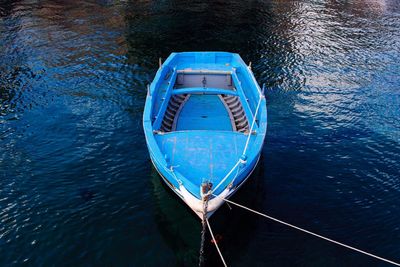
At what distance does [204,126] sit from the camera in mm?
23891

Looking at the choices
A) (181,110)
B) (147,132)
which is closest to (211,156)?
(147,132)

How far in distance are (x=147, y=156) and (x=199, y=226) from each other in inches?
297

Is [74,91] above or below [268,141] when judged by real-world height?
above

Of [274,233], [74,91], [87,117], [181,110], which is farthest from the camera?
[74,91]

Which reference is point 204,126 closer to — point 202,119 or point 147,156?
point 202,119

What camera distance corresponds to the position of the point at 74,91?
1294 inches

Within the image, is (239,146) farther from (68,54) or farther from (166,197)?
(68,54)

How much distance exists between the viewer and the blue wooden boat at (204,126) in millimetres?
17031

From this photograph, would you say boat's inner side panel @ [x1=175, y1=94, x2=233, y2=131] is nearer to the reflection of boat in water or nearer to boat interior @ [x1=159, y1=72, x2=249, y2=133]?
boat interior @ [x1=159, y1=72, x2=249, y2=133]

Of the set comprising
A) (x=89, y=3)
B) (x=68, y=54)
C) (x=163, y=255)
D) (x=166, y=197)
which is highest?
(x=89, y=3)

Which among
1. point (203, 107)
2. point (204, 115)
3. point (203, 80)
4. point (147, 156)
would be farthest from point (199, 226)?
point (203, 80)

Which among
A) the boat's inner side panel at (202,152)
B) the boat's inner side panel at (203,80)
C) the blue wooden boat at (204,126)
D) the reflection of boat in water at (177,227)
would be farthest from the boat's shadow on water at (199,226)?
the boat's inner side panel at (203,80)

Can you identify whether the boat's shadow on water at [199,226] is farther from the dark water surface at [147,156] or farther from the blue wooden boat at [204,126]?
the blue wooden boat at [204,126]

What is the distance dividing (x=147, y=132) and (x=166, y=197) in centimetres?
426
